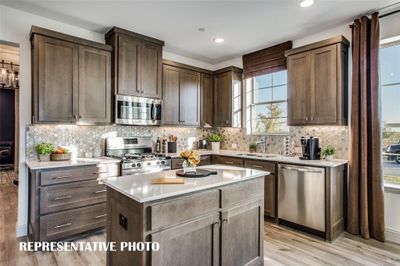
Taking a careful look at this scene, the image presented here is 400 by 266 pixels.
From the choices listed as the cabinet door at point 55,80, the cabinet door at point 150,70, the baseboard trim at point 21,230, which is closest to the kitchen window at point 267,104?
the cabinet door at point 150,70

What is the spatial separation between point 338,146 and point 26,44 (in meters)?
4.53

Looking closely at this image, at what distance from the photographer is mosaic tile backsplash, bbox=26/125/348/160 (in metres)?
3.38

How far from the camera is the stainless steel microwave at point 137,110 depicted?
146 inches

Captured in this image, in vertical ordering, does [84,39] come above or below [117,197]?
above

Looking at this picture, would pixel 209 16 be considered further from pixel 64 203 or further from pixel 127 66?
pixel 64 203

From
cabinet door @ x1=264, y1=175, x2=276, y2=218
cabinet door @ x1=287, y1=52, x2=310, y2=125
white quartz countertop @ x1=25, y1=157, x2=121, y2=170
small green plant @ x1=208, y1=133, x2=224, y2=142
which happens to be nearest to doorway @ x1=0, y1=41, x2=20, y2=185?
white quartz countertop @ x1=25, y1=157, x2=121, y2=170

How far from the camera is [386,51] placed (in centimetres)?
326

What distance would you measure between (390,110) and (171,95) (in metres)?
3.35

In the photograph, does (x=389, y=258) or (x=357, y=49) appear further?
(x=357, y=49)

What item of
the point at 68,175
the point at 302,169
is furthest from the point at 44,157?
the point at 302,169

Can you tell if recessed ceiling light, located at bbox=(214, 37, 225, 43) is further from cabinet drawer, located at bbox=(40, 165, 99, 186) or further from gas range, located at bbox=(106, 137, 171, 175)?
cabinet drawer, located at bbox=(40, 165, 99, 186)

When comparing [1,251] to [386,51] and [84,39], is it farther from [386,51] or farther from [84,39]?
[386,51]

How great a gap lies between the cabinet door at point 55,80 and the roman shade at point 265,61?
3016 mm

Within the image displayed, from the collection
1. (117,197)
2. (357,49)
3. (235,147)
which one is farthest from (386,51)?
(117,197)
